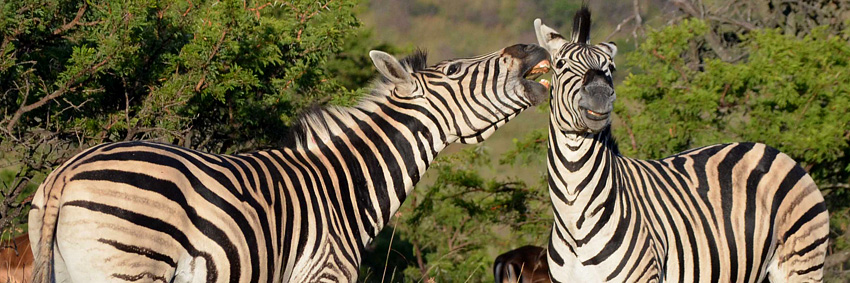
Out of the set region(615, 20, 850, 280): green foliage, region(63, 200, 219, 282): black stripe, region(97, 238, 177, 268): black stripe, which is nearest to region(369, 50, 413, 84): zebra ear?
region(63, 200, 219, 282): black stripe

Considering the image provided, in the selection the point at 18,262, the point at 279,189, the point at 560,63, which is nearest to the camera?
the point at 279,189

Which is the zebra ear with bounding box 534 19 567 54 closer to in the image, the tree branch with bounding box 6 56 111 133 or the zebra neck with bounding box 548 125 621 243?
the zebra neck with bounding box 548 125 621 243

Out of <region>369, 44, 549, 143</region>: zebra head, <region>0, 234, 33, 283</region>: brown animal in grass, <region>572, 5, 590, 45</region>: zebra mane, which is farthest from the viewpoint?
<region>0, 234, 33, 283</region>: brown animal in grass

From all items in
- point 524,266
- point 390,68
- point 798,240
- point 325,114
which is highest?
point 390,68

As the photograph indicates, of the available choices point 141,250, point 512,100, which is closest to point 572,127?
point 512,100

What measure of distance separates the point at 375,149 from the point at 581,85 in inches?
47.9

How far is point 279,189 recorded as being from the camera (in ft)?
14.4

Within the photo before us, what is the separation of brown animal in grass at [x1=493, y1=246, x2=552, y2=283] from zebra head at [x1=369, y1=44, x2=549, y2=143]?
14.9ft

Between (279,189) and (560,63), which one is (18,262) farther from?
(560,63)

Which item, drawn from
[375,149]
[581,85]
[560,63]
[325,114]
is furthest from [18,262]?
[581,85]

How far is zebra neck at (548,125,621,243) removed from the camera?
5.08 metres

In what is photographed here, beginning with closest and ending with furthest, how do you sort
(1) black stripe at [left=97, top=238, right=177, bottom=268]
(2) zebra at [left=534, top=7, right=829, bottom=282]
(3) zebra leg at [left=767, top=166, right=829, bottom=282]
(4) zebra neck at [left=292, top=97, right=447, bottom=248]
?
1. (1) black stripe at [left=97, top=238, right=177, bottom=268]
2. (4) zebra neck at [left=292, top=97, right=447, bottom=248]
3. (2) zebra at [left=534, top=7, right=829, bottom=282]
4. (3) zebra leg at [left=767, top=166, right=829, bottom=282]

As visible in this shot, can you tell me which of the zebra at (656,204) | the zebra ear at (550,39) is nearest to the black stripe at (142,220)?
the zebra at (656,204)

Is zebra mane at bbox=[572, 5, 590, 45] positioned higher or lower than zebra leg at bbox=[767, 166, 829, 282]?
higher
